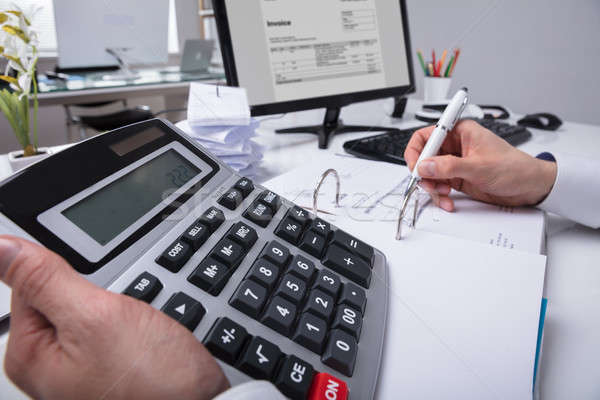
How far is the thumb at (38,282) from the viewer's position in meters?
0.16

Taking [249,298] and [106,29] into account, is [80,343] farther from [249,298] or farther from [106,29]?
[106,29]

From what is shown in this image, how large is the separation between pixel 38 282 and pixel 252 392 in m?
0.10

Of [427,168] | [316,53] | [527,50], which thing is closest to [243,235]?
[427,168]

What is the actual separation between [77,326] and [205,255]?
0.09 m

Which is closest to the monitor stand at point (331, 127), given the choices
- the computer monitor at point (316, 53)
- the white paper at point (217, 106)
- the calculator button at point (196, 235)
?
the computer monitor at point (316, 53)

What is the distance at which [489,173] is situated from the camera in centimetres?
48

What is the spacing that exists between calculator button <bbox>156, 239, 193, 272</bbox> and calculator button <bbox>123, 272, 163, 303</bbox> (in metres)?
0.01

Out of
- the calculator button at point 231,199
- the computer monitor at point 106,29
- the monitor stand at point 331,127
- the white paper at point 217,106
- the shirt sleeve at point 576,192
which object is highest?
the computer monitor at point 106,29

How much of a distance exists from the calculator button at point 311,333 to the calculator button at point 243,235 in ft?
Answer: 0.22

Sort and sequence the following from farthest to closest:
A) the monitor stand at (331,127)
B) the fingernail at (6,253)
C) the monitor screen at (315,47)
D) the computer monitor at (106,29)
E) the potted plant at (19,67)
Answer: the computer monitor at (106,29) < the monitor stand at (331,127) < the monitor screen at (315,47) < the potted plant at (19,67) < the fingernail at (6,253)

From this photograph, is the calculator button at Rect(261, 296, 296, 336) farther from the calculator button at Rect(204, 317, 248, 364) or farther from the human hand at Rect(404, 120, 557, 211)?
the human hand at Rect(404, 120, 557, 211)

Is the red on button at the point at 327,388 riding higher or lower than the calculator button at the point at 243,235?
lower

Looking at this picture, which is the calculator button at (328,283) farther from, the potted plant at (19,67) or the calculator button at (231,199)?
the potted plant at (19,67)

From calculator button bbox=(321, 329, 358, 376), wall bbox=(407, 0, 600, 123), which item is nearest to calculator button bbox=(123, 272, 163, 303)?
calculator button bbox=(321, 329, 358, 376)
